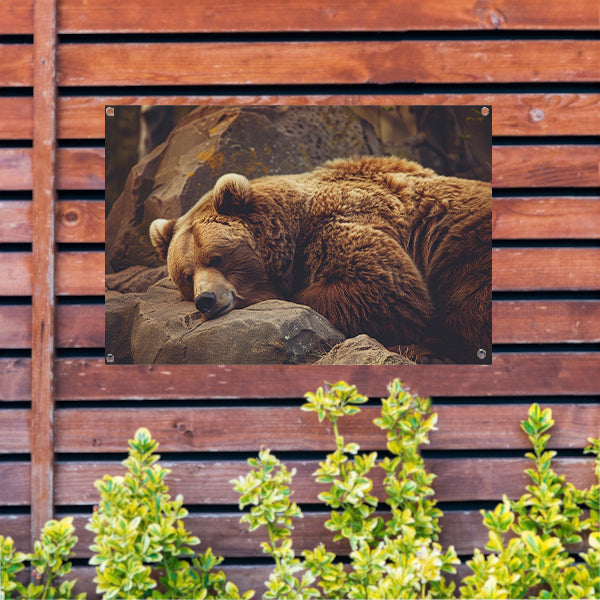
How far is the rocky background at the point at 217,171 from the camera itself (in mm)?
2262

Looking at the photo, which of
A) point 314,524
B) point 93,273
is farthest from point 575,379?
point 93,273

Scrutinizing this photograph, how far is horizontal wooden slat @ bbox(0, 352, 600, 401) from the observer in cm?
230

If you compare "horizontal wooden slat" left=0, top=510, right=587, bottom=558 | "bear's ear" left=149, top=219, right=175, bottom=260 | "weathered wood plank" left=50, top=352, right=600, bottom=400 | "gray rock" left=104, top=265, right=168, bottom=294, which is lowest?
"horizontal wooden slat" left=0, top=510, right=587, bottom=558

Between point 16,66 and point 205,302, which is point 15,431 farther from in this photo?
point 16,66

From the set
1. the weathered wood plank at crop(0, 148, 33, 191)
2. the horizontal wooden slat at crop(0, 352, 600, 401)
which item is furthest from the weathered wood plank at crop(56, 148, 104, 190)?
the horizontal wooden slat at crop(0, 352, 600, 401)

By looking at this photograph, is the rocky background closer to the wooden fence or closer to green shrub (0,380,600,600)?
the wooden fence

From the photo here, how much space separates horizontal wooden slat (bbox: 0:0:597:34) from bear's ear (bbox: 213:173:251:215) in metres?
0.66

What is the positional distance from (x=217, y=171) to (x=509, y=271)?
4.37 feet

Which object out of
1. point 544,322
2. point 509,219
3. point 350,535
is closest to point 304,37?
point 509,219

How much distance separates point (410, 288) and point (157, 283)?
1079 mm

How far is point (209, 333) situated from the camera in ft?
7.41

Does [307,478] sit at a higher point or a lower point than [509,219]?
lower

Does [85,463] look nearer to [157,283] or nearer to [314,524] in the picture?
[157,283]

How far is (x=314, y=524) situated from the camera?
7.51 feet
